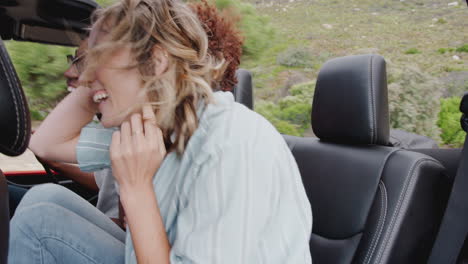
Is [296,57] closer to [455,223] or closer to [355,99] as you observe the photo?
[355,99]

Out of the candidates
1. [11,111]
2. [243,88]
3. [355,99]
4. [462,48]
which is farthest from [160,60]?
[462,48]

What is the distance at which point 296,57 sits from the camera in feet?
9.32

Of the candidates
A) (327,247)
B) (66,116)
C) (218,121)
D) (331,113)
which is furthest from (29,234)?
(331,113)

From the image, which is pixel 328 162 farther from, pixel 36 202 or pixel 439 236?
pixel 36 202

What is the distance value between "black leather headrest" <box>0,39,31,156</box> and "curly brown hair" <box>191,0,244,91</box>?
49 cm

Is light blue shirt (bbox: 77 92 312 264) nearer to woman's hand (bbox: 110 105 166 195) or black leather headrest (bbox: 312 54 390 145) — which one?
woman's hand (bbox: 110 105 166 195)

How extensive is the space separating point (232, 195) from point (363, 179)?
2.16ft

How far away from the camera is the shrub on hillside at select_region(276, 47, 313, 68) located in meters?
2.73

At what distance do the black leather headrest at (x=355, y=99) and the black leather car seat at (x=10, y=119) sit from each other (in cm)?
100

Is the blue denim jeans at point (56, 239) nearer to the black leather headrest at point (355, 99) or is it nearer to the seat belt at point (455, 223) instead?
the black leather headrest at point (355, 99)

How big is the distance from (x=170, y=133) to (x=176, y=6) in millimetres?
296

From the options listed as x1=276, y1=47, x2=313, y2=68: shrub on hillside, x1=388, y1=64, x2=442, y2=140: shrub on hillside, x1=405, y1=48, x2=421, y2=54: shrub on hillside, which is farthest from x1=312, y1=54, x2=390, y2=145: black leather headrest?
x1=405, y1=48, x2=421, y2=54: shrub on hillside

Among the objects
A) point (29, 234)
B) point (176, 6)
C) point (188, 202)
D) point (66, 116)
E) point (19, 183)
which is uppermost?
point (176, 6)

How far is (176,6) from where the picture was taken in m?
1.06
